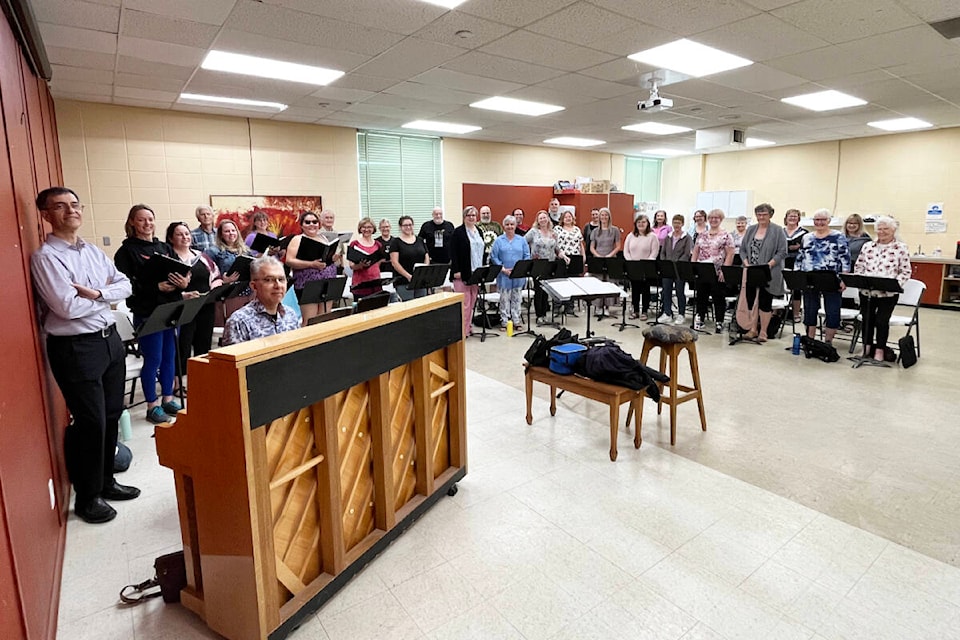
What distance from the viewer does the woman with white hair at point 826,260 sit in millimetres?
5695

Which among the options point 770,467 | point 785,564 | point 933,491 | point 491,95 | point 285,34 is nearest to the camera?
point 785,564

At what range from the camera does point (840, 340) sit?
6.44 meters

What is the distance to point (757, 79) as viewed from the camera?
18.7 ft

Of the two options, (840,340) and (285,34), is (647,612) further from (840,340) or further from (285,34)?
(840,340)

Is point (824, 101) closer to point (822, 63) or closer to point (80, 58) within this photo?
point (822, 63)

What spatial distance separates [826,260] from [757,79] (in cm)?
207

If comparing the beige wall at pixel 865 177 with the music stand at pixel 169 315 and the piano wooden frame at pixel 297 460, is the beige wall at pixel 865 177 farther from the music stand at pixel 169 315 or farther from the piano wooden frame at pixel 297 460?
the music stand at pixel 169 315

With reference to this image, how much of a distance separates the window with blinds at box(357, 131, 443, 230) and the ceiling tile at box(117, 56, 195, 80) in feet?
12.0

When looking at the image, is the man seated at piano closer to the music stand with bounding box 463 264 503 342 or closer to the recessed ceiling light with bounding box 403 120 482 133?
the music stand with bounding box 463 264 503 342

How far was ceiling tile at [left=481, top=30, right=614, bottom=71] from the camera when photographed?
4.42 metres

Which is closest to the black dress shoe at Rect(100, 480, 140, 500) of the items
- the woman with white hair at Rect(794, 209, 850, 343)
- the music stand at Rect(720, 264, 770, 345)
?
the music stand at Rect(720, 264, 770, 345)

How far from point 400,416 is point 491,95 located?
5.02 meters

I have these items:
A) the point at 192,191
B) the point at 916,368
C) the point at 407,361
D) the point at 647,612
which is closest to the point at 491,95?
the point at 192,191

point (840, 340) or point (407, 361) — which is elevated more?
point (407, 361)
